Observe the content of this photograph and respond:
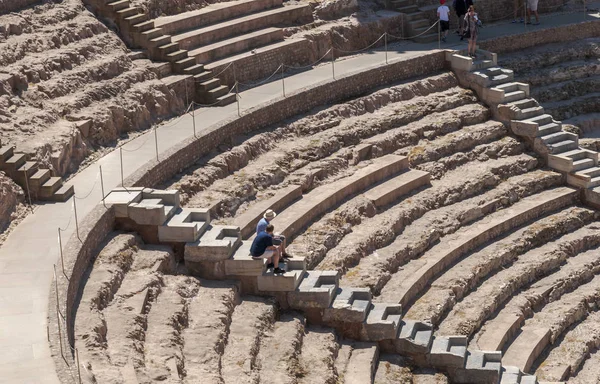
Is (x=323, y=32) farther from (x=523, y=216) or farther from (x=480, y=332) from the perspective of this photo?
(x=480, y=332)

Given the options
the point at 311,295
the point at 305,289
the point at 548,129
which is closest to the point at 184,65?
the point at 305,289

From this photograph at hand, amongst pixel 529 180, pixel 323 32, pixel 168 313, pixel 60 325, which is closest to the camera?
pixel 60 325

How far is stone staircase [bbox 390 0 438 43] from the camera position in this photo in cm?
3042

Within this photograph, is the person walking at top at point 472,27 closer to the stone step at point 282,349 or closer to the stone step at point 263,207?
the stone step at point 263,207

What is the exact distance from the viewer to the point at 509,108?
27.9 metres

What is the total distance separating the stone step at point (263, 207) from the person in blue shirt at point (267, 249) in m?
1.71

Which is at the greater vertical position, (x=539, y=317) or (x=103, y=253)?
(x=103, y=253)

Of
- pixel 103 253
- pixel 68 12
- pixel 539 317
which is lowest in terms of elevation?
pixel 539 317

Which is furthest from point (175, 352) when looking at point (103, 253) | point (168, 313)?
point (103, 253)

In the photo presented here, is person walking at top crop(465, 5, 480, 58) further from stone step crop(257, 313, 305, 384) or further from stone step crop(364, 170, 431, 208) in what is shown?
stone step crop(257, 313, 305, 384)

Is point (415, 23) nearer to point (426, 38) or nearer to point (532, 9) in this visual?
point (426, 38)

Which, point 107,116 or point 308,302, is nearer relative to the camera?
point 308,302

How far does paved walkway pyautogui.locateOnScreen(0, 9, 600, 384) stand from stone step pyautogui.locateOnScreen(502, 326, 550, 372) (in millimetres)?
7312

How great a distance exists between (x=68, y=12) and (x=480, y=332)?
1060cm
